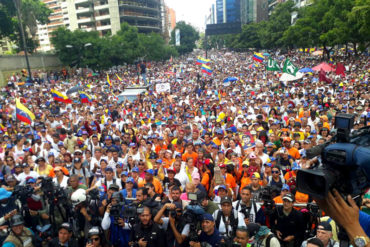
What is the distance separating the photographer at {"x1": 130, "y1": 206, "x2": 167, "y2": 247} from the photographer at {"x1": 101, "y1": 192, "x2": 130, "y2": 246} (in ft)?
1.16

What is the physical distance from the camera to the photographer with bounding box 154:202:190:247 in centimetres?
391

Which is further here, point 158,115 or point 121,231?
point 158,115

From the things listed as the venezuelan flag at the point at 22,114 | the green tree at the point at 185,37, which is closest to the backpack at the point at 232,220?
the venezuelan flag at the point at 22,114

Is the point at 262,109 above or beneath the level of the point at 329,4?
beneath

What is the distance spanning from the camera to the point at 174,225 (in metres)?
3.97

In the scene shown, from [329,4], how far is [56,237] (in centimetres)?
3388

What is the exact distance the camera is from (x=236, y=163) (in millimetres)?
6152

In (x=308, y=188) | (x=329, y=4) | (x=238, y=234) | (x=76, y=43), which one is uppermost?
(x=329, y=4)

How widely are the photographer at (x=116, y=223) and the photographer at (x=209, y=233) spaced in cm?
120

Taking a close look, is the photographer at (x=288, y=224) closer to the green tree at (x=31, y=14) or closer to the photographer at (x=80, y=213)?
the photographer at (x=80, y=213)

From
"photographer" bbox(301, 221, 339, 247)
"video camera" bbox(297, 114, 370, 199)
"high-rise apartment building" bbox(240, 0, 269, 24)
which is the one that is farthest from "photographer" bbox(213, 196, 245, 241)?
"high-rise apartment building" bbox(240, 0, 269, 24)

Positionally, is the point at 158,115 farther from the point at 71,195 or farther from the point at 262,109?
the point at 71,195

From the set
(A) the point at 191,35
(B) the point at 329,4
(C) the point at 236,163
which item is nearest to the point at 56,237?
(C) the point at 236,163

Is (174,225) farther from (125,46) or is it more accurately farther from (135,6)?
(135,6)
